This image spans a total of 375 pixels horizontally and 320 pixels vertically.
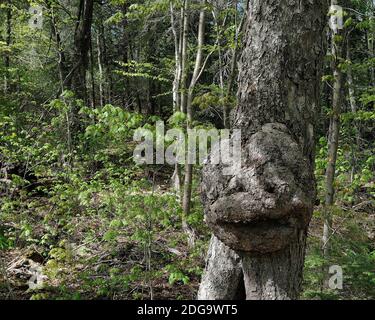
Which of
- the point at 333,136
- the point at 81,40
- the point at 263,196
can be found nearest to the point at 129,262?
the point at 333,136

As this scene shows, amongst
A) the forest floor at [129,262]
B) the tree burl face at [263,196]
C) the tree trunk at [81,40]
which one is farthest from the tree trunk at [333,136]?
the tree trunk at [81,40]

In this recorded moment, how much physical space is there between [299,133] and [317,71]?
0.41 metres

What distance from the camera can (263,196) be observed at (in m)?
2.06

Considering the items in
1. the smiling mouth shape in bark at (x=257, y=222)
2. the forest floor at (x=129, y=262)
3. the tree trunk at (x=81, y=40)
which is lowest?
the forest floor at (x=129, y=262)

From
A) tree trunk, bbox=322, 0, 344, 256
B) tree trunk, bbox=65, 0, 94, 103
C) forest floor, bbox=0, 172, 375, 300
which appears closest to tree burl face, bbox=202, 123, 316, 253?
forest floor, bbox=0, 172, 375, 300

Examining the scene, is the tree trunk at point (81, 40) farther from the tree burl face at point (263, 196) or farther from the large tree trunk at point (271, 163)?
the tree burl face at point (263, 196)

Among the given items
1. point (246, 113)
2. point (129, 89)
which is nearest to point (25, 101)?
point (129, 89)

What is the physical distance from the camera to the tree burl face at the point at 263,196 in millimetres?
2066

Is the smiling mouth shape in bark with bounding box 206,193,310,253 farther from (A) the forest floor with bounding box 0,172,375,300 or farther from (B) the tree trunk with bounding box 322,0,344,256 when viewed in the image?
A: (B) the tree trunk with bounding box 322,0,344,256

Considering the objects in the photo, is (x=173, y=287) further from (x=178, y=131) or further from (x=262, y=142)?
(x=262, y=142)

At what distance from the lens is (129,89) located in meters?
17.9

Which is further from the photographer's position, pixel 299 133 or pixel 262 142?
pixel 299 133

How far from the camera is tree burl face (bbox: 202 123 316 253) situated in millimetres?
2066

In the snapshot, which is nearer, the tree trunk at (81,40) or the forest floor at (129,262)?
the forest floor at (129,262)
